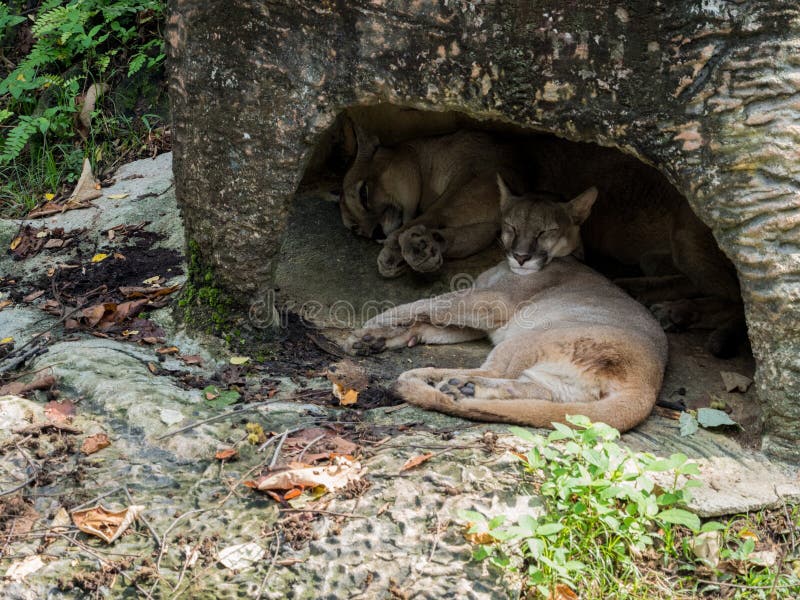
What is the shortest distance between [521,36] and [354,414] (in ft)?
6.49

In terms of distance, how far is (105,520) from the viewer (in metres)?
3.35

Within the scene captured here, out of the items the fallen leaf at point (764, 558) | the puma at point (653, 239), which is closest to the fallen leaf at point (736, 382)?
the puma at point (653, 239)

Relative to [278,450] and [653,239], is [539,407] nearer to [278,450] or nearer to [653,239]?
[278,450]

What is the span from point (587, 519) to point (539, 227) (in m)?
→ 2.63

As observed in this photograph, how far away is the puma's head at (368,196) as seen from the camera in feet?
21.5

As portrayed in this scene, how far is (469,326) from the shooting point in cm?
554

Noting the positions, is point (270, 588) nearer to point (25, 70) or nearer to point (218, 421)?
point (218, 421)

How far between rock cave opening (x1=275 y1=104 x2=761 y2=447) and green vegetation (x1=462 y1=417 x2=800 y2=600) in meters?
1.33

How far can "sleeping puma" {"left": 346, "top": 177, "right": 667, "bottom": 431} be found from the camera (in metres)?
4.32

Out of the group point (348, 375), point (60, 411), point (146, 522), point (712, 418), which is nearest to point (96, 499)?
point (146, 522)

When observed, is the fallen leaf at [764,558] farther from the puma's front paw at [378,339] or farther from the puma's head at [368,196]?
the puma's head at [368,196]

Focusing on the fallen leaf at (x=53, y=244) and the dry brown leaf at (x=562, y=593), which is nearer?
the dry brown leaf at (x=562, y=593)

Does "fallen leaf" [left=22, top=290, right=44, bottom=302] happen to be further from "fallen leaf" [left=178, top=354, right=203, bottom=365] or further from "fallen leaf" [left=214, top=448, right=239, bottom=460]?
"fallen leaf" [left=214, top=448, right=239, bottom=460]

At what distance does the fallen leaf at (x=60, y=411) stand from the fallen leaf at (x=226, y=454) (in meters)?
0.74
